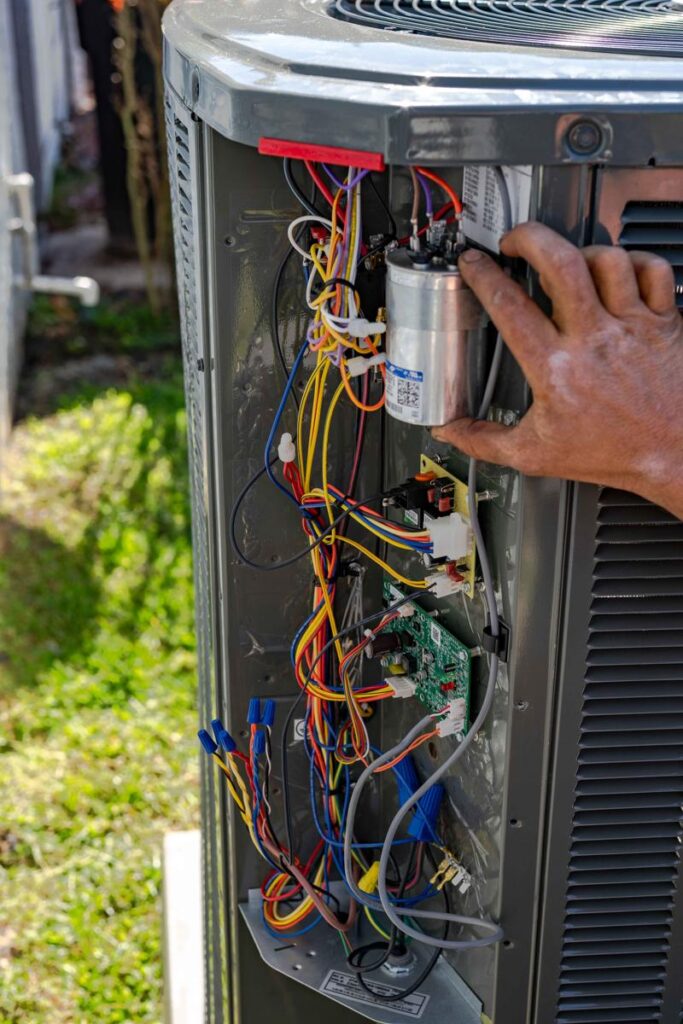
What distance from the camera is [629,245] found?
5.59 feet

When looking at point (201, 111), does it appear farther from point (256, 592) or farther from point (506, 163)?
point (256, 592)

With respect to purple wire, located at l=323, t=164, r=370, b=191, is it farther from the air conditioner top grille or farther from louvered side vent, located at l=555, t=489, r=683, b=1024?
louvered side vent, located at l=555, t=489, r=683, b=1024

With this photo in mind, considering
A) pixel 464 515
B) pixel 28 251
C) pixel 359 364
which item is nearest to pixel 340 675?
pixel 464 515

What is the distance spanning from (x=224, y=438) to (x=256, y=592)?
0.30m

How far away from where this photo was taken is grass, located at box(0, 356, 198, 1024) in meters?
3.53

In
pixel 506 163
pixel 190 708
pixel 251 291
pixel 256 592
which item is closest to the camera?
pixel 506 163

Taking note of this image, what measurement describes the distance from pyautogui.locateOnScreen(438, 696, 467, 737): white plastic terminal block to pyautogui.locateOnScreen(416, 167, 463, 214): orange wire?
0.77 metres

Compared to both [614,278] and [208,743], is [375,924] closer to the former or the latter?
[208,743]

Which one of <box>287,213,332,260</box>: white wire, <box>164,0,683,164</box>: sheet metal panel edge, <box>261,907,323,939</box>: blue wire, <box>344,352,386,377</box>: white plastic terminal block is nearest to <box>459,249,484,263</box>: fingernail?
<box>164,0,683,164</box>: sheet metal panel edge

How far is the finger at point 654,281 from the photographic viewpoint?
64.5 inches

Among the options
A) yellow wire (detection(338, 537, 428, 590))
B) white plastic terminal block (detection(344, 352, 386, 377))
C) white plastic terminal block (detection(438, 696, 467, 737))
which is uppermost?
white plastic terminal block (detection(344, 352, 386, 377))

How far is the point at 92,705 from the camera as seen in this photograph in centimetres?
444

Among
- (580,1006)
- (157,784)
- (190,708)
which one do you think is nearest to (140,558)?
(190,708)


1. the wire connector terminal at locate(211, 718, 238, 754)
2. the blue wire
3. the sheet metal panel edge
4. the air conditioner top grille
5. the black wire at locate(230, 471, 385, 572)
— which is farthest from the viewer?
the blue wire
